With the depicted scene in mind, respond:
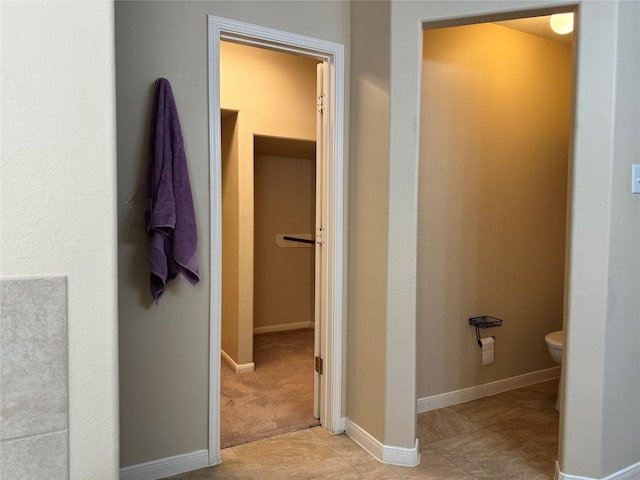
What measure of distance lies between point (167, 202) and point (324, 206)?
914 mm

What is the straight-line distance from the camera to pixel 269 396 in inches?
121

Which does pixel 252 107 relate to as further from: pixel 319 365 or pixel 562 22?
pixel 562 22

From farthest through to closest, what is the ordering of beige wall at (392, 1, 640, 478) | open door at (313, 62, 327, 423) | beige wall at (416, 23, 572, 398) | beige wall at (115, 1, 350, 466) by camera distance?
beige wall at (416, 23, 572, 398)
open door at (313, 62, 327, 423)
beige wall at (115, 1, 350, 466)
beige wall at (392, 1, 640, 478)

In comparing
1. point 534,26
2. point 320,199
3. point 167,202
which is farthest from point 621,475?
point 534,26

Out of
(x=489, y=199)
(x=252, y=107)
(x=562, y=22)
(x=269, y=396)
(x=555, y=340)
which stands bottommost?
(x=269, y=396)

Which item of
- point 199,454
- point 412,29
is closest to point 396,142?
point 412,29

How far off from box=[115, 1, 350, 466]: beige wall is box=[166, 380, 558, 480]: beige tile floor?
29 centimetres

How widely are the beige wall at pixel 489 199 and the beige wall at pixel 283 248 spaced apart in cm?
225

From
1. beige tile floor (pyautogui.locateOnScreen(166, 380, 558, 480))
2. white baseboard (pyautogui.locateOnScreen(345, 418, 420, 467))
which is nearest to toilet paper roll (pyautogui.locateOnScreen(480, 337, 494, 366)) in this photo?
beige tile floor (pyautogui.locateOnScreen(166, 380, 558, 480))

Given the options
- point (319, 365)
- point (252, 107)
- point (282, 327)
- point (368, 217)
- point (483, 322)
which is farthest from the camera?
point (282, 327)

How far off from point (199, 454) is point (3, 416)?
135 cm

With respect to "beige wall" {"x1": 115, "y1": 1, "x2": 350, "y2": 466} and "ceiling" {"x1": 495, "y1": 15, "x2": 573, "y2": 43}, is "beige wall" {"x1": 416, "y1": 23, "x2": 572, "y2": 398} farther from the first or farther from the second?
"beige wall" {"x1": 115, "y1": 1, "x2": 350, "y2": 466}

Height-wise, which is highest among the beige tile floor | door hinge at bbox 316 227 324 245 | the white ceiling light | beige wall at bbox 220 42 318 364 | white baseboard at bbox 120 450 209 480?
the white ceiling light

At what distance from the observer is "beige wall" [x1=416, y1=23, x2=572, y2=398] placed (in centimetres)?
274
